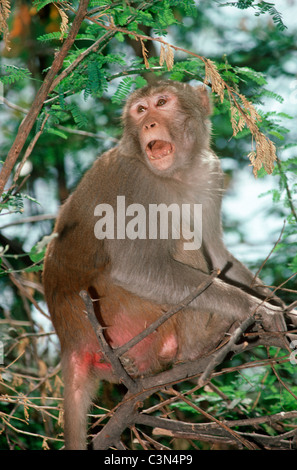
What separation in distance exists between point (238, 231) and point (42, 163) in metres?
3.15

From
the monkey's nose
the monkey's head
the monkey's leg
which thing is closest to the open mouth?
the monkey's head

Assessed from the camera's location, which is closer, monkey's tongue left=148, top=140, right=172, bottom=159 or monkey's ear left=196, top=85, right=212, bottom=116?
monkey's tongue left=148, top=140, right=172, bottom=159

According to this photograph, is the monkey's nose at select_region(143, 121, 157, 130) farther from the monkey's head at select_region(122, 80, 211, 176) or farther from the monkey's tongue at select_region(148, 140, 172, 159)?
the monkey's tongue at select_region(148, 140, 172, 159)

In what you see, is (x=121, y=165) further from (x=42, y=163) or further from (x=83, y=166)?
(x=42, y=163)

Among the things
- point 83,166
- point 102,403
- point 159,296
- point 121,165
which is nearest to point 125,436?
point 102,403

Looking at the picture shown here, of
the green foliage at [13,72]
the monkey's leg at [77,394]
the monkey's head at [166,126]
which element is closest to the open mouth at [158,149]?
the monkey's head at [166,126]

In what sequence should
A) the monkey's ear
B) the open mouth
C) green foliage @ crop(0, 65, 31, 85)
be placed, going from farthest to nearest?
the monkey's ear
the open mouth
green foliage @ crop(0, 65, 31, 85)

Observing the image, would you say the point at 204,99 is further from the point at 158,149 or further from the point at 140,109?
the point at 158,149

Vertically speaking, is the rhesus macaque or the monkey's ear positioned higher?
the monkey's ear

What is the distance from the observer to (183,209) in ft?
16.2

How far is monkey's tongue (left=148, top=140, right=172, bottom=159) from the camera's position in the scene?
4.53 meters

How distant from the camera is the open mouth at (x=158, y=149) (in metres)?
4.53

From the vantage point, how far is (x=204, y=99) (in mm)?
5082

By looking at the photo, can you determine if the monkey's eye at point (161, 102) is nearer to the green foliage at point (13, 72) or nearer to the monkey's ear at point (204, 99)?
the monkey's ear at point (204, 99)
